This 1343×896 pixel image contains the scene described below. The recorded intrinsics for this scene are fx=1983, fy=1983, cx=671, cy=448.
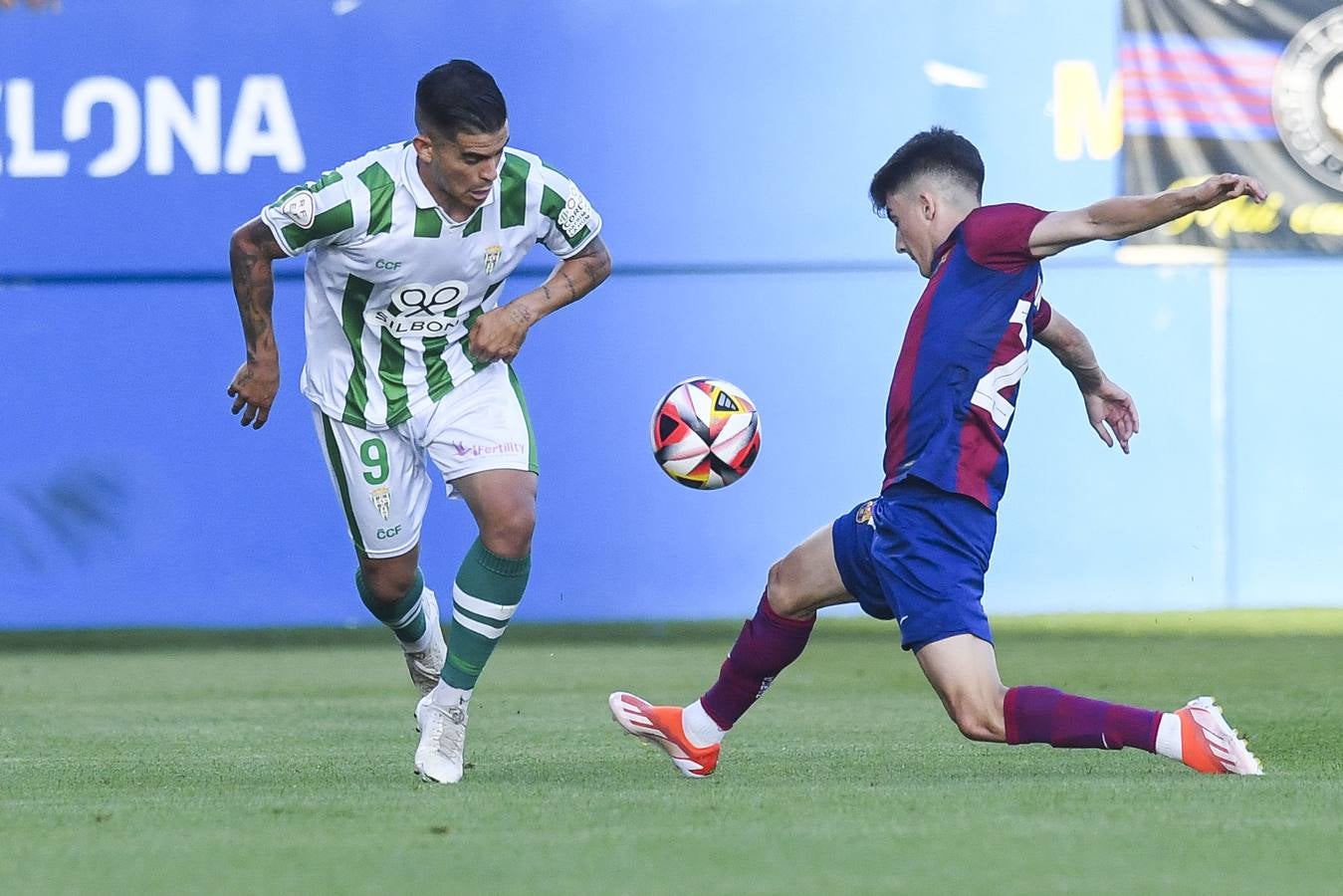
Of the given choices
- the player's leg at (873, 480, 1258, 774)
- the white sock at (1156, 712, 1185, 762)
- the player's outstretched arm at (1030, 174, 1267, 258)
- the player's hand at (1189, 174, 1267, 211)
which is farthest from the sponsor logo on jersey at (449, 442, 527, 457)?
the player's hand at (1189, 174, 1267, 211)

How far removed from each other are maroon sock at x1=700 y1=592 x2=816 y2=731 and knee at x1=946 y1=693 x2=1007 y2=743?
530 millimetres

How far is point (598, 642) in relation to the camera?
977 centimetres

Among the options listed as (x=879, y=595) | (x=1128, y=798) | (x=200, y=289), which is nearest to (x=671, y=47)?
(x=200, y=289)

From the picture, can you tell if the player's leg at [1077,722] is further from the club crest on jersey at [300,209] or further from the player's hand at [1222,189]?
the club crest on jersey at [300,209]

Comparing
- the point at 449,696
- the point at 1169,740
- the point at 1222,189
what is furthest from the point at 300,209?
the point at 1169,740

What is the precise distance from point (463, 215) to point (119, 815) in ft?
5.86

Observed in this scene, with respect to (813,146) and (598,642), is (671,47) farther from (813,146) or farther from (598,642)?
(598,642)

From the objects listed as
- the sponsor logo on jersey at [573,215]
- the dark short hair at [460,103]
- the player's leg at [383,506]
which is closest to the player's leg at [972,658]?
the sponsor logo on jersey at [573,215]

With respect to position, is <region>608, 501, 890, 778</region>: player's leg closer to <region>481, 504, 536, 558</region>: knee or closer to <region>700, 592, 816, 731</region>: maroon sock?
<region>700, 592, 816, 731</region>: maroon sock

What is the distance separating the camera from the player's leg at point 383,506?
17.5 feet

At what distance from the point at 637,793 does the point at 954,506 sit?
0.96m

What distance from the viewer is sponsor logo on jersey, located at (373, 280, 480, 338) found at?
516cm

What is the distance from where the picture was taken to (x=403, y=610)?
18.6ft

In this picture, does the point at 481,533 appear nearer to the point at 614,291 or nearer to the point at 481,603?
the point at 481,603
